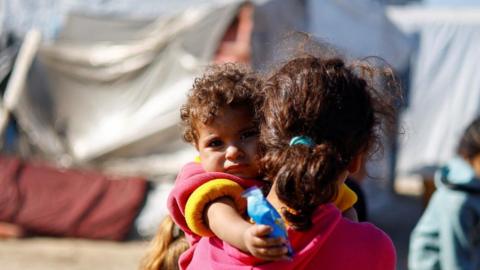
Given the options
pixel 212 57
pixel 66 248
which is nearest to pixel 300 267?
pixel 66 248

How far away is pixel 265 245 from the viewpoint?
1572mm

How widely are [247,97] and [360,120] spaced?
32 cm

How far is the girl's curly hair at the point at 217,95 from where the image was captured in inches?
76.8

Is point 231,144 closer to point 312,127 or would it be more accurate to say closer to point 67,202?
point 312,127

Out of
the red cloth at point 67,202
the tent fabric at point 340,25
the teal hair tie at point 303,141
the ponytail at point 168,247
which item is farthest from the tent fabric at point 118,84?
the teal hair tie at point 303,141

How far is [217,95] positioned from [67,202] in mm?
6874

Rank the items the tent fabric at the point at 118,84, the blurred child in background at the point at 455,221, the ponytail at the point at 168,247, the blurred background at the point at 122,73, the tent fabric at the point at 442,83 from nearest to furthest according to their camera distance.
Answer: the ponytail at the point at 168,247, the blurred child in background at the point at 455,221, the blurred background at the point at 122,73, the tent fabric at the point at 118,84, the tent fabric at the point at 442,83

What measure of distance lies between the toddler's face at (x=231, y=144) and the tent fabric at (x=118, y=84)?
681 centimetres

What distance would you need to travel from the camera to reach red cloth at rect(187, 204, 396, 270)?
67.2 inches

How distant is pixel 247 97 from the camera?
76.9 inches

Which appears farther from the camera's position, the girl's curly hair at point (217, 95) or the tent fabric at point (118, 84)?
the tent fabric at point (118, 84)

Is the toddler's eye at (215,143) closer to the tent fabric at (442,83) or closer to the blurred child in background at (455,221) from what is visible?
the blurred child in background at (455,221)

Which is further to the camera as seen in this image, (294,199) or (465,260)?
(465,260)

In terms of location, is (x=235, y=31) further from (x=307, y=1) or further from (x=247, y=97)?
(x=247, y=97)
